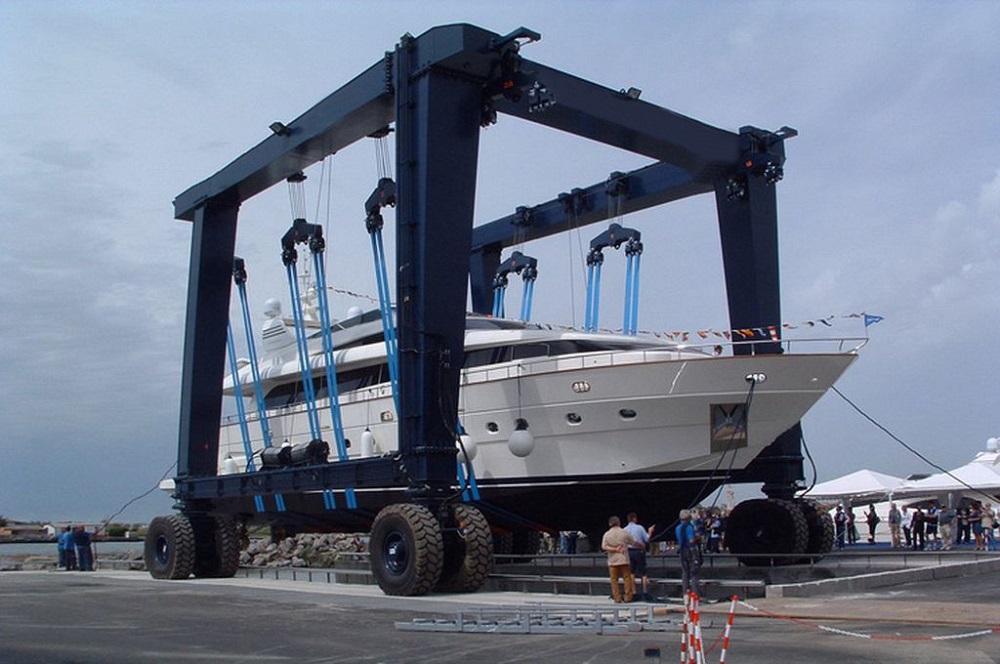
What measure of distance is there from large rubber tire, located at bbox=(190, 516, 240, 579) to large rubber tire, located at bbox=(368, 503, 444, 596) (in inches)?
281

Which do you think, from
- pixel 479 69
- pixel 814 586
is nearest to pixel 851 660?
pixel 814 586

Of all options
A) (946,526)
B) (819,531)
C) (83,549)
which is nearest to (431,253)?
(819,531)

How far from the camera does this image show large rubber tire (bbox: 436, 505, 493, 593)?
15969mm

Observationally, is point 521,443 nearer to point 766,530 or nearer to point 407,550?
point 407,550

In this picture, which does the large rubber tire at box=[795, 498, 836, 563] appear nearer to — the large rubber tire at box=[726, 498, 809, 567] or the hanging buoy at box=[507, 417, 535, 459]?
the large rubber tire at box=[726, 498, 809, 567]

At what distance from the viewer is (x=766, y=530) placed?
1994cm

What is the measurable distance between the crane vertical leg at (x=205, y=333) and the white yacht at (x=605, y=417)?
4.58m

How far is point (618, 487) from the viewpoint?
18.9 metres

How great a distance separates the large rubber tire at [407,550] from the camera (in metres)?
15.7

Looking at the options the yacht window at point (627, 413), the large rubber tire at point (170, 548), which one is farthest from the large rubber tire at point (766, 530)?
the large rubber tire at point (170, 548)

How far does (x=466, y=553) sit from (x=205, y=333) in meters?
10.0

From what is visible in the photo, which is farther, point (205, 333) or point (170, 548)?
point (205, 333)

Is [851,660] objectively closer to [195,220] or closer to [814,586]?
[814,586]

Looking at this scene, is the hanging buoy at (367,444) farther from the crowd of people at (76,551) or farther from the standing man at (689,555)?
the crowd of people at (76,551)
